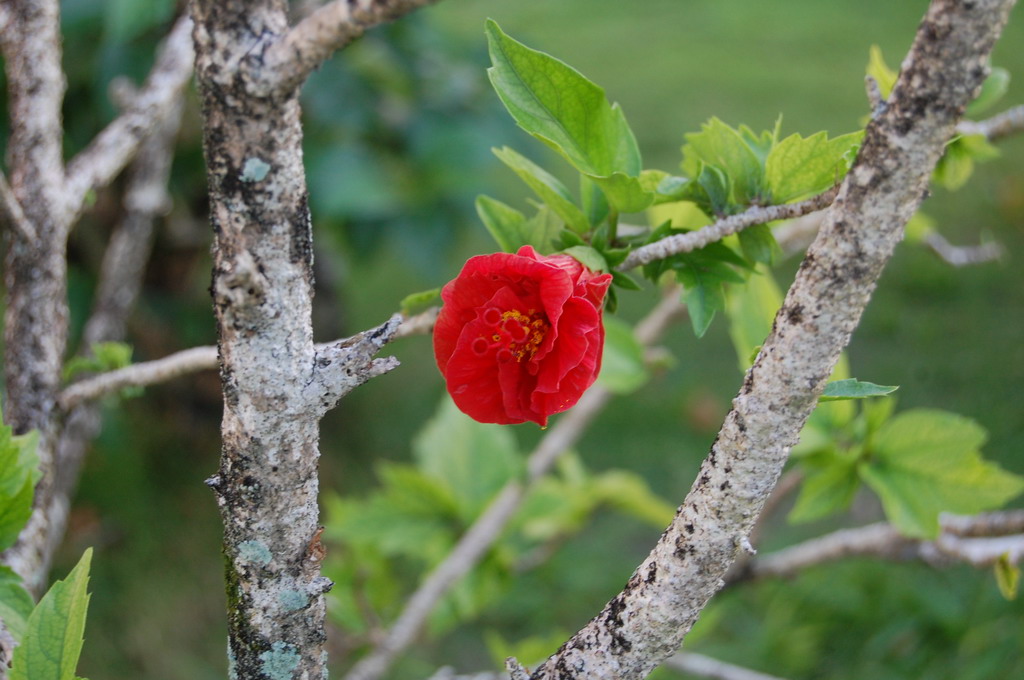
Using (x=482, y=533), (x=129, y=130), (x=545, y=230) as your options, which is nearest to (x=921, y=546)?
(x=482, y=533)

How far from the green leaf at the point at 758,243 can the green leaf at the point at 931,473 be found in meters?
0.33

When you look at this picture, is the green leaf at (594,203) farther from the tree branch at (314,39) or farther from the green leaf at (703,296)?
the tree branch at (314,39)

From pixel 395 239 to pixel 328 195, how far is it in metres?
0.21

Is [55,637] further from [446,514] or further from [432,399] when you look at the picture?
[432,399]

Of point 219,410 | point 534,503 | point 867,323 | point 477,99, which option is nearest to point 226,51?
point 534,503

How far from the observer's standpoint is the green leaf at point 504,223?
21.4 inches

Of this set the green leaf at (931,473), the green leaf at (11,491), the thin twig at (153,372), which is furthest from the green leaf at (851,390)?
the green leaf at (11,491)

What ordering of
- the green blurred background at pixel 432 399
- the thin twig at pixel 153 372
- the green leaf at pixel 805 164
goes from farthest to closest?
1. the green blurred background at pixel 432 399
2. the thin twig at pixel 153 372
3. the green leaf at pixel 805 164

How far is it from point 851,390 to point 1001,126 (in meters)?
0.42

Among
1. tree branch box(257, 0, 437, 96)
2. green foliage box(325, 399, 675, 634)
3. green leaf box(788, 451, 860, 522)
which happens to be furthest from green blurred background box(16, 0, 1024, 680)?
tree branch box(257, 0, 437, 96)

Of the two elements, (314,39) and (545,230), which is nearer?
(314,39)

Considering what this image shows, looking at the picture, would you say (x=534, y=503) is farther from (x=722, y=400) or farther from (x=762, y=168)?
(x=722, y=400)

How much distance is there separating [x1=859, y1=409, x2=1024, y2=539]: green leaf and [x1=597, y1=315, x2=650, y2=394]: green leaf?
0.24m

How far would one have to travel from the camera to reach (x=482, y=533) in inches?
39.3
